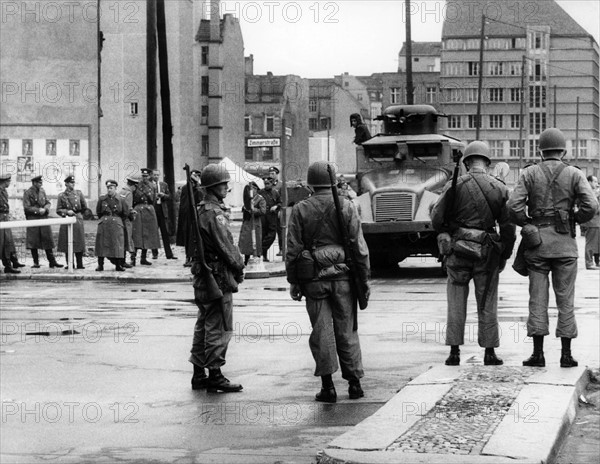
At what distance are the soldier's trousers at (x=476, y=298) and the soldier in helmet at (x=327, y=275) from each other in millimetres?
1302

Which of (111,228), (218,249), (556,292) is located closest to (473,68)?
(111,228)

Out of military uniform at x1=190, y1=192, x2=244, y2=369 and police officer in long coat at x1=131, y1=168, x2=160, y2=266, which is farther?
police officer in long coat at x1=131, y1=168, x2=160, y2=266

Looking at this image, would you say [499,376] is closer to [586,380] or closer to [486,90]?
[586,380]

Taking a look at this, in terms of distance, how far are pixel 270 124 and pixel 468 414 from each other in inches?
5161

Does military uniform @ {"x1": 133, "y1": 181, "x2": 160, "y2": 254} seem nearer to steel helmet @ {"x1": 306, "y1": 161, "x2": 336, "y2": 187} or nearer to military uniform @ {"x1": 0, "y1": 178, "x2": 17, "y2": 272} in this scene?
military uniform @ {"x1": 0, "y1": 178, "x2": 17, "y2": 272}

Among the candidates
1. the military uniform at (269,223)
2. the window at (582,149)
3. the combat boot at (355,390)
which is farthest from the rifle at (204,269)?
the window at (582,149)

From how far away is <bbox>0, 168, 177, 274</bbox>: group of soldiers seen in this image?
25.3 m

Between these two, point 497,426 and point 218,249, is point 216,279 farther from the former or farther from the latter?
point 497,426

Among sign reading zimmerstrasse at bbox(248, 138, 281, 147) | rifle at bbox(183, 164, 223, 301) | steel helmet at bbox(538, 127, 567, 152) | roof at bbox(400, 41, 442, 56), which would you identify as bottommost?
rifle at bbox(183, 164, 223, 301)

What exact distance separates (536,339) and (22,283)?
570 inches

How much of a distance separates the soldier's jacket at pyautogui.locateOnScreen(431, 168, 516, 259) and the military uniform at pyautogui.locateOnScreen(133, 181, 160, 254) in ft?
54.4

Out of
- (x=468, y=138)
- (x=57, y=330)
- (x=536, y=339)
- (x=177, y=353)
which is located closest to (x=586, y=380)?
(x=536, y=339)

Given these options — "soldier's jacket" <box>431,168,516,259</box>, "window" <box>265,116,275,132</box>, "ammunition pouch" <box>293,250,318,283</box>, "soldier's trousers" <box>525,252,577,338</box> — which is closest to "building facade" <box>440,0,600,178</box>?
"window" <box>265,116,275,132</box>

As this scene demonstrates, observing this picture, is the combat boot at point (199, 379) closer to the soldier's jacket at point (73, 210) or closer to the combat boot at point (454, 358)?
the combat boot at point (454, 358)
